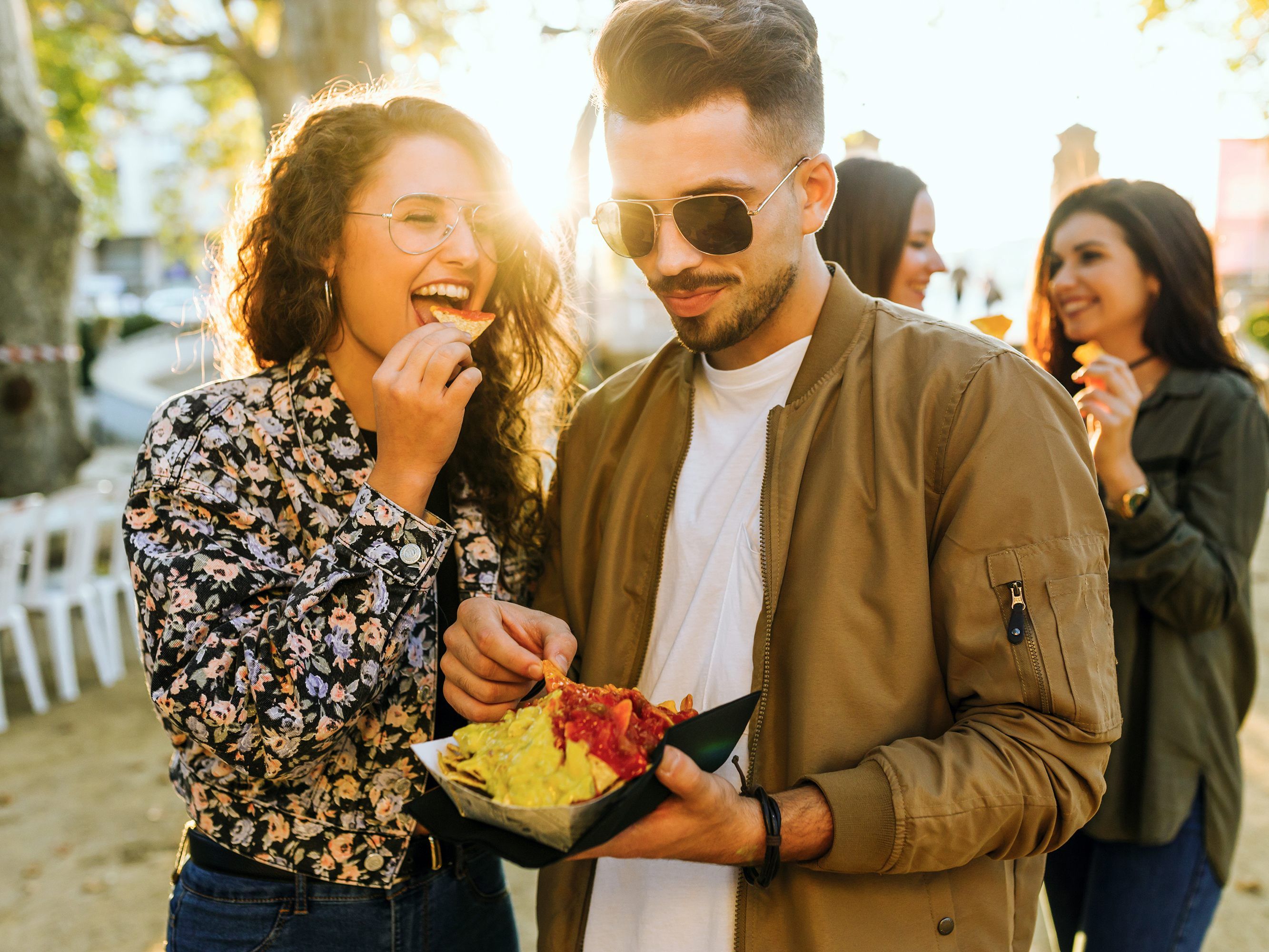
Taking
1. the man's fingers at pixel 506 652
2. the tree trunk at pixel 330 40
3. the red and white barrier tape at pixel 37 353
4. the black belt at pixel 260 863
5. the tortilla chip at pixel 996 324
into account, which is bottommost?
the black belt at pixel 260 863

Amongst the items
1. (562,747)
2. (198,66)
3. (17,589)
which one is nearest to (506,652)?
(562,747)

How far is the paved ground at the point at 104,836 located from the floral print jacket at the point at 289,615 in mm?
3070

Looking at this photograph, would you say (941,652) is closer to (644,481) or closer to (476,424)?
(644,481)

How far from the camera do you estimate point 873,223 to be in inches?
142

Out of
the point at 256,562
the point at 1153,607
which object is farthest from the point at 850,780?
the point at 1153,607

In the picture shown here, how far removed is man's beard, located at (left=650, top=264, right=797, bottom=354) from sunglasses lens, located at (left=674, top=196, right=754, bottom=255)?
0.08 meters

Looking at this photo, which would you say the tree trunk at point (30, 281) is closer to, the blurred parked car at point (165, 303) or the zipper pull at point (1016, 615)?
the zipper pull at point (1016, 615)

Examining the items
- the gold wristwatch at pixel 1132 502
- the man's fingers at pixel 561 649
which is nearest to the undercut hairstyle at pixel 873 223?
the gold wristwatch at pixel 1132 502

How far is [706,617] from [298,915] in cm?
113

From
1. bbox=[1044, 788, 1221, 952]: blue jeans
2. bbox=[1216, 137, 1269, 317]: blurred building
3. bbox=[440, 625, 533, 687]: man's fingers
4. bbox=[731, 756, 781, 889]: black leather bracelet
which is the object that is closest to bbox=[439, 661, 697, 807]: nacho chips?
bbox=[440, 625, 533, 687]: man's fingers

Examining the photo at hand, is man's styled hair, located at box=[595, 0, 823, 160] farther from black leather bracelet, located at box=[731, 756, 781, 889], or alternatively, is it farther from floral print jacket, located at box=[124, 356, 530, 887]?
black leather bracelet, located at box=[731, 756, 781, 889]

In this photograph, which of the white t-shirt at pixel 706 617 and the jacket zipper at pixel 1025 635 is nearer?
the jacket zipper at pixel 1025 635

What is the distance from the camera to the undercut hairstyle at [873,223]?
3588mm

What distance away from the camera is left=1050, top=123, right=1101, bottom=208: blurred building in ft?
14.0
